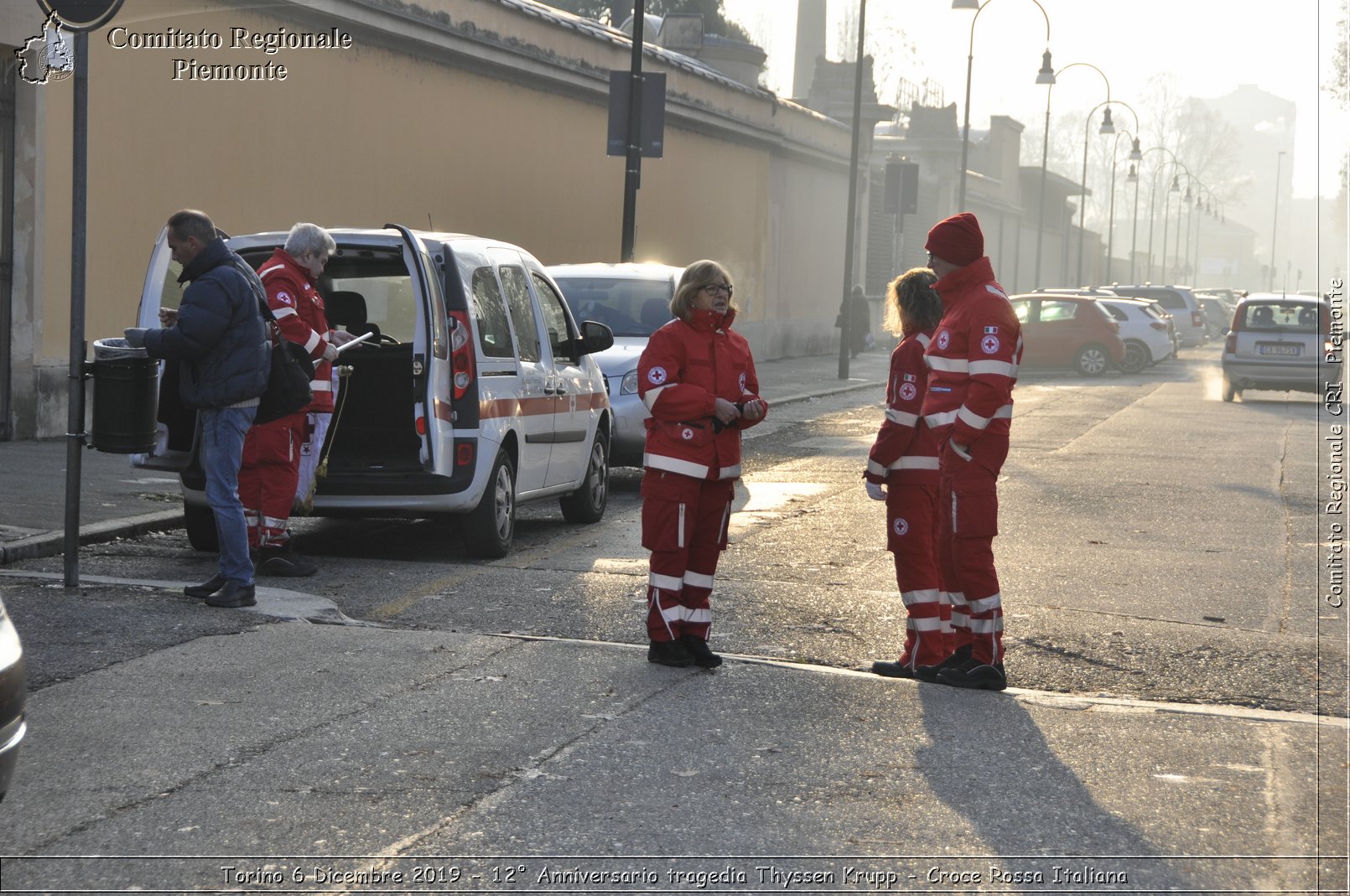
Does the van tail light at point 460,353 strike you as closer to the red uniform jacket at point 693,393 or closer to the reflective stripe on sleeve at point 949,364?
the red uniform jacket at point 693,393

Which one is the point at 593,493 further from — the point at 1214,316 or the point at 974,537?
the point at 1214,316

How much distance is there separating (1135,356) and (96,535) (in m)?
28.7

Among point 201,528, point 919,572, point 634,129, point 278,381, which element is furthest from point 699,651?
point 634,129

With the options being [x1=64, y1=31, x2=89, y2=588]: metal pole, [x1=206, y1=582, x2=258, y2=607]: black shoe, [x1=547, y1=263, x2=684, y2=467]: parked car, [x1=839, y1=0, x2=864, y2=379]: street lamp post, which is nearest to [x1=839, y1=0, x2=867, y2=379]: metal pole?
[x1=839, y1=0, x2=864, y2=379]: street lamp post

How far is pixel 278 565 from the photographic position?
28.3ft

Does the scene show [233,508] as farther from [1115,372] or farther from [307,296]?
[1115,372]

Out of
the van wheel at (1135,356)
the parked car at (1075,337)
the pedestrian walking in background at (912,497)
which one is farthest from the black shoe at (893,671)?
the van wheel at (1135,356)

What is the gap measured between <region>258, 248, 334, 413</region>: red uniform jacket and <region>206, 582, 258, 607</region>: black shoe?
1.30 meters

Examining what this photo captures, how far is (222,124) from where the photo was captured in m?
16.4

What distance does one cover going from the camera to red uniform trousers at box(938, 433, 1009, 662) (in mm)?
6457

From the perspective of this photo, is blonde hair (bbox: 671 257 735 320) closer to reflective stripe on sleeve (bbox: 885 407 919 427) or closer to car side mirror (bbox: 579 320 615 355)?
reflective stripe on sleeve (bbox: 885 407 919 427)

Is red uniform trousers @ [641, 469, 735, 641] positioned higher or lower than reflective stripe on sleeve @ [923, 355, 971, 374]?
lower

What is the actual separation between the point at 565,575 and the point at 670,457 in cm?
245

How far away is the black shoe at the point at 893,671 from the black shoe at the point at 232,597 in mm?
2898
